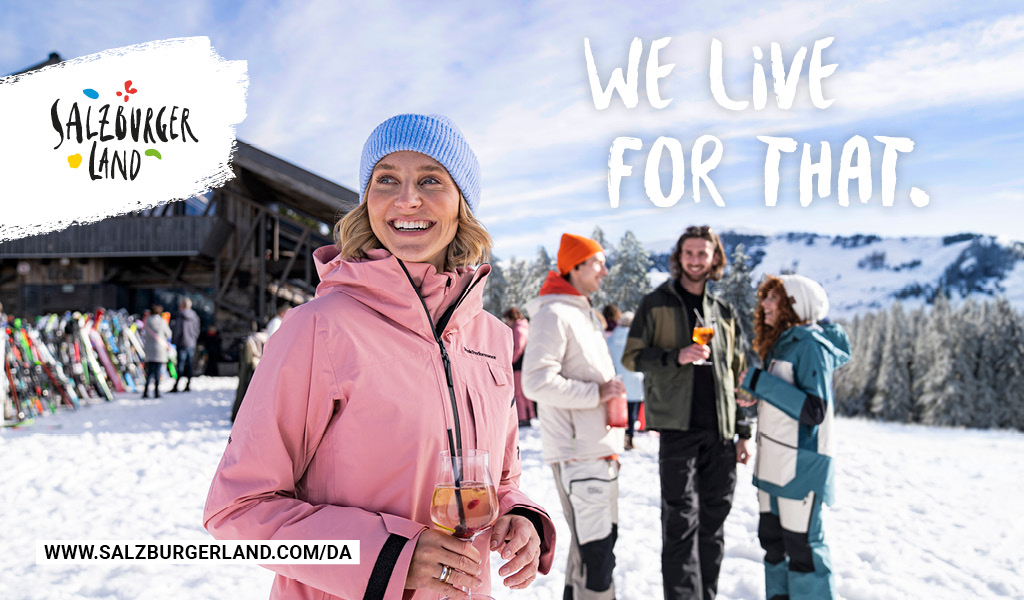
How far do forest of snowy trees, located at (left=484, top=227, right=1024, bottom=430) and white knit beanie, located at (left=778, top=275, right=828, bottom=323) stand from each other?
11.7m

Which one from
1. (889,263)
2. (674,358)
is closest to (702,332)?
(674,358)

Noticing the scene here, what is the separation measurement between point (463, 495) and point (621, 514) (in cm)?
505

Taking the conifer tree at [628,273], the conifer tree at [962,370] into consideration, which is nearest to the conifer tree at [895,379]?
the conifer tree at [962,370]

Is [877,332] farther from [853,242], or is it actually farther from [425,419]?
[853,242]

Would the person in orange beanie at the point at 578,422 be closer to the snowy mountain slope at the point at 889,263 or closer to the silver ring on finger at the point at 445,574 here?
the silver ring on finger at the point at 445,574

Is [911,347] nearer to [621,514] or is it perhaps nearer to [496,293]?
[496,293]

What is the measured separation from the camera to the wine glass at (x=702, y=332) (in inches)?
143

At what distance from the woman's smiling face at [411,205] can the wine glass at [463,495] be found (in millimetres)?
491

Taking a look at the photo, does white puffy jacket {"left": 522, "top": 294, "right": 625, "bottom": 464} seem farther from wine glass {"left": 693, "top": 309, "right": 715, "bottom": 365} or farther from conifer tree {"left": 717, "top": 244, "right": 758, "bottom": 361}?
conifer tree {"left": 717, "top": 244, "right": 758, "bottom": 361}

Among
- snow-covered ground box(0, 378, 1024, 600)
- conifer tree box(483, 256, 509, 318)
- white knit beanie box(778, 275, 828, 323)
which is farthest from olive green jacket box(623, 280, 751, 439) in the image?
conifer tree box(483, 256, 509, 318)

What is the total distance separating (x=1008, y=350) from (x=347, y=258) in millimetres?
20065

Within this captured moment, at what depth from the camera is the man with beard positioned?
3.49 metres

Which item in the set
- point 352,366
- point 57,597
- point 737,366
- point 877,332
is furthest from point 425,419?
point 877,332

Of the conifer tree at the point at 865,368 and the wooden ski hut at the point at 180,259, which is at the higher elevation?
the wooden ski hut at the point at 180,259
